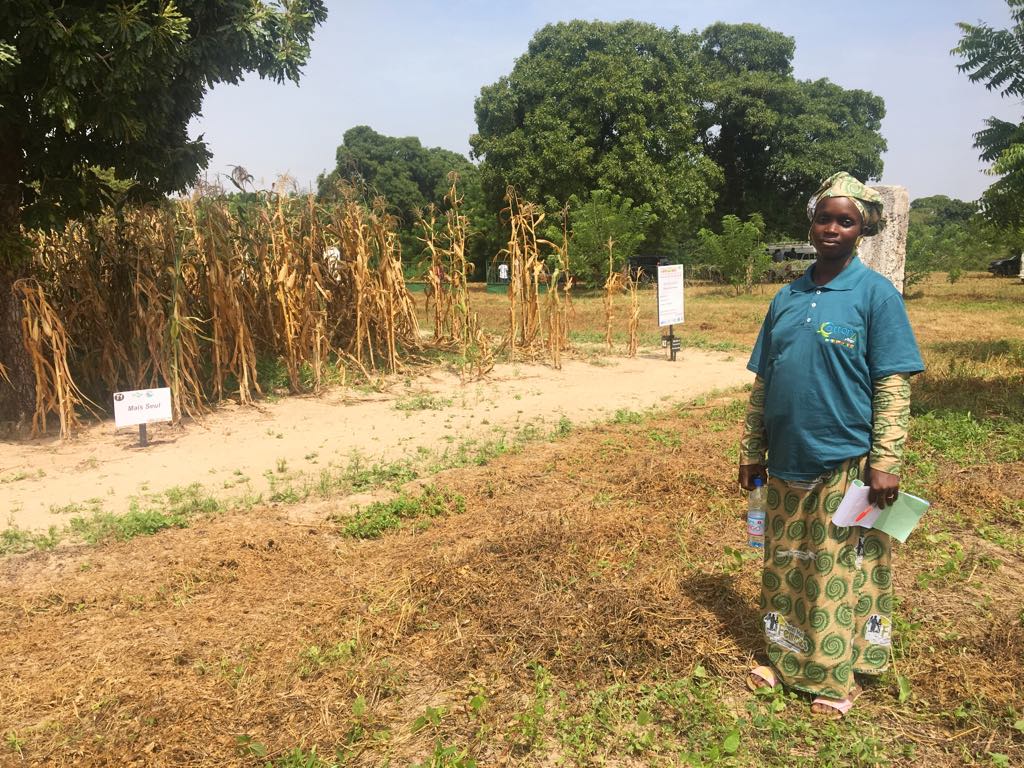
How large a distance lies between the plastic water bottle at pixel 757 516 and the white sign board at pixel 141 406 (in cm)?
494

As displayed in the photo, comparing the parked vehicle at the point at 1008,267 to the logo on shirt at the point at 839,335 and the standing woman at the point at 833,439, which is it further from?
the logo on shirt at the point at 839,335

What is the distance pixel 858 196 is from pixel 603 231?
716 inches

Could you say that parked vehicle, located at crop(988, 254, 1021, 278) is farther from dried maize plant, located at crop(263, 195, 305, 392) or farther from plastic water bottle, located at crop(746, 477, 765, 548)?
plastic water bottle, located at crop(746, 477, 765, 548)

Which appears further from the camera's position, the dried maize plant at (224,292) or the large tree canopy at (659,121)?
the large tree canopy at (659,121)

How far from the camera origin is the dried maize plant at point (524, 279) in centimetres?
929

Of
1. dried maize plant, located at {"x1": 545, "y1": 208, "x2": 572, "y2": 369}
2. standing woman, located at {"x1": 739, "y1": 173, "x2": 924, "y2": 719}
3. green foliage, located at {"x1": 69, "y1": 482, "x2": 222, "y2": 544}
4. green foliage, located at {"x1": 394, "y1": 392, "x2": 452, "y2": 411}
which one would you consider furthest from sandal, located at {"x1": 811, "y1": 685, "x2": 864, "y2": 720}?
dried maize plant, located at {"x1": 545, "y1": 208, "x2": 572, "y2": 369}

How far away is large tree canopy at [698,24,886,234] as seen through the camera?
87.8 feet

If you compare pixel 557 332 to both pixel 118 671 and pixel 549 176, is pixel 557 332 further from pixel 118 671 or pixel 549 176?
pixel 549 176

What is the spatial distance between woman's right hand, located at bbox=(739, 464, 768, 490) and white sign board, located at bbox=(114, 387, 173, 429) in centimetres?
492

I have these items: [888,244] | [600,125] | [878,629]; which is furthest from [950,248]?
[878,629]

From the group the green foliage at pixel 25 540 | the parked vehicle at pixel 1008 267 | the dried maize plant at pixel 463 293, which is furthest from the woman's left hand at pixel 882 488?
the parked vehicle at pixel 1008 267

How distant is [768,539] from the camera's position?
8.67ft

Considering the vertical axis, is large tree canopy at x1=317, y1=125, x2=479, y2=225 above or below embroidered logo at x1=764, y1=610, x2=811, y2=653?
above

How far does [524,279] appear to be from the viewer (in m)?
9.58
